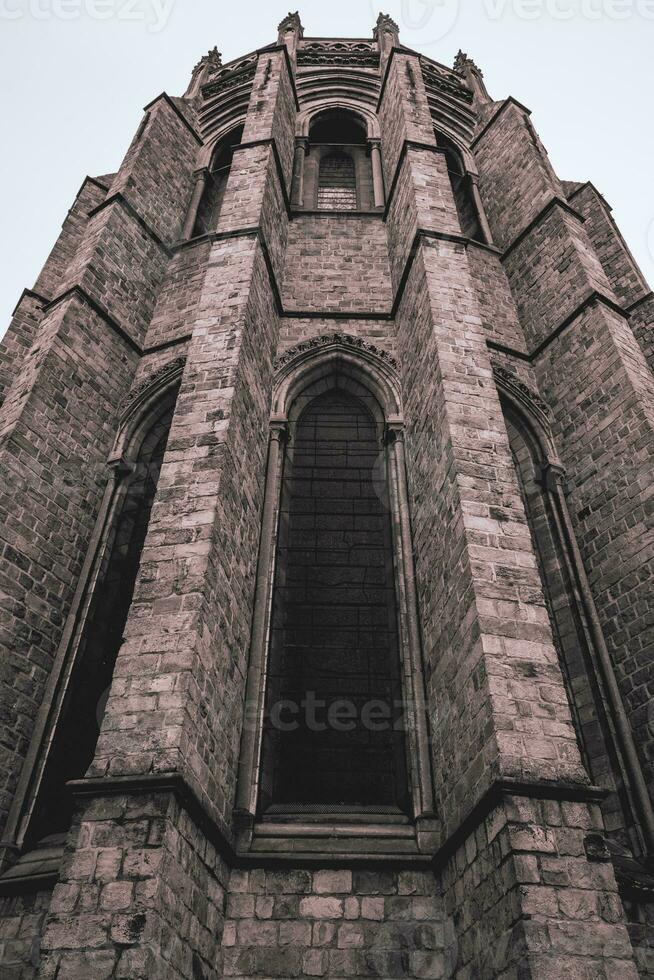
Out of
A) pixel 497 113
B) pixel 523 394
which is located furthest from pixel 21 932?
pixel 497 113

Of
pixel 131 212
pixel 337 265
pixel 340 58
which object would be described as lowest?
pixel 337 265

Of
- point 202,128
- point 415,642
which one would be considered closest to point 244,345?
point 415,642

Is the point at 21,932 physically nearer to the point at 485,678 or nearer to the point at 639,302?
the point at 485,678

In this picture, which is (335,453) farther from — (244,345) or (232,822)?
(232,822)

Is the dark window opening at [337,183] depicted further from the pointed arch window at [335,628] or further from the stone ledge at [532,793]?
the stone ledge at [532,793]

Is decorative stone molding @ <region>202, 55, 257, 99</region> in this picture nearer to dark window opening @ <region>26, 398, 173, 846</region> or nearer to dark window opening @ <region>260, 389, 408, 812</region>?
dark window opening @ <region>260, 389, 408, 812</region>

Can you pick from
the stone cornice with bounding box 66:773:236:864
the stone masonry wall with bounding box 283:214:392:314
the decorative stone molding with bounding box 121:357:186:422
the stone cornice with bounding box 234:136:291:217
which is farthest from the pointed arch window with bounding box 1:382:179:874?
the stone cornice with bounding box 234:136:291:217

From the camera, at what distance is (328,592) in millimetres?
7141

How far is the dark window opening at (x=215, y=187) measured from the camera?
12805 mm

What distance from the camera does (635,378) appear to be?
26.2 feet

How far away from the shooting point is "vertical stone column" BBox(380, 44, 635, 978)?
13.4 ft

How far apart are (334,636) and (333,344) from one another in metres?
4.22

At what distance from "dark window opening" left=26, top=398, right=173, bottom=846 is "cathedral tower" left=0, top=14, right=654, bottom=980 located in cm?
3

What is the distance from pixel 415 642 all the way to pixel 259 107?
32.5 ft
